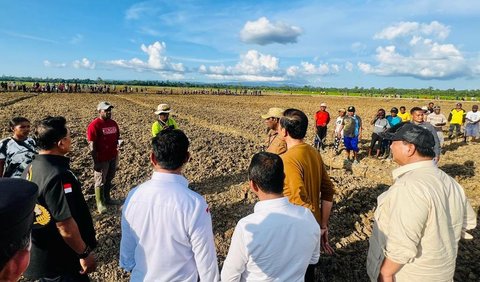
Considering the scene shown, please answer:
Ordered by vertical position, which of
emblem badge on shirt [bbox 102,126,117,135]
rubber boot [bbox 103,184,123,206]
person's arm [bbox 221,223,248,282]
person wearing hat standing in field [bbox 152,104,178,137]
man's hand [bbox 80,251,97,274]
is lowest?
rubber boot [bbox 103,184,123,206]

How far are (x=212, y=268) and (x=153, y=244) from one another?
44 cm

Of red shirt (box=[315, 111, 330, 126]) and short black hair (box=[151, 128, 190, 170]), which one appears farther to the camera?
red shirt (box=[315, 111, 330, 126])

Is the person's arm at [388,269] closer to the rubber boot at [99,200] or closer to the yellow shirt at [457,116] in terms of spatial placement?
the rubber boot at [99,200]

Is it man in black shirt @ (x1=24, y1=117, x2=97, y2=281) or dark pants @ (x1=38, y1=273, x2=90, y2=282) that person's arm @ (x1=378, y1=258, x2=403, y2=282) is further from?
dark pants @ (x1=38, y1=273, x2=90, y2=282)

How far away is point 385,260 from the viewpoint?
234 cm

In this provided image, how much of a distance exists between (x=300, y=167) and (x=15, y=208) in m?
2.30

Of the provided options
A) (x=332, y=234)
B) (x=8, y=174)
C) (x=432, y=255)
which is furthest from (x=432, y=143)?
(x=8, y=174)

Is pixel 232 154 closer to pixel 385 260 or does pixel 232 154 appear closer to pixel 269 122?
pixel 269 122

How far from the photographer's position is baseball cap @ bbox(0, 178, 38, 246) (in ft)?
3.42

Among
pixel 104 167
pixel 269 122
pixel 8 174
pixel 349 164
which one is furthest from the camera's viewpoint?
pixel 349 164

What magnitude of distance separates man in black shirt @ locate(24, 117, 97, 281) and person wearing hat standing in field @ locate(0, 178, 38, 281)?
148 centimetres

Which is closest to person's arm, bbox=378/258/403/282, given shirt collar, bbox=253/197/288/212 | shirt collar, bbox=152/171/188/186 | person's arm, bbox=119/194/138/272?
shirt collar, bbox=253/197/288/212

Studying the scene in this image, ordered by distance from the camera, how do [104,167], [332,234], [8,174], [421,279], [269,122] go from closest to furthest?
1. [421,279]
2. [8,174]
3. [269,122]
4. [332,234]
5. [104,167]

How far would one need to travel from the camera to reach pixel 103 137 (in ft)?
19.3
